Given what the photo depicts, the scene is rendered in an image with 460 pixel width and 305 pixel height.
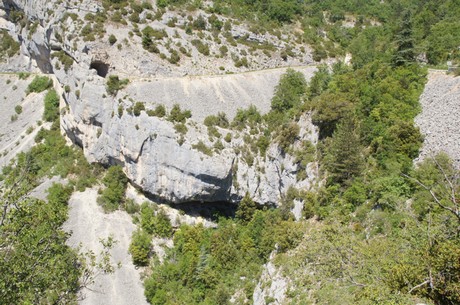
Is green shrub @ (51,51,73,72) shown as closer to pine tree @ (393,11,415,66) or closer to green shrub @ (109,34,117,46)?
green shrub @ (109,34,117,46)

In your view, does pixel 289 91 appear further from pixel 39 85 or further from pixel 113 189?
pixel 39 85

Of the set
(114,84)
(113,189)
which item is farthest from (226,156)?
(114,84)

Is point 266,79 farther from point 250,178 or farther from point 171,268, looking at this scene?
point 171,268

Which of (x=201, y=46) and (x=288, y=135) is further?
(x=201, y=46)

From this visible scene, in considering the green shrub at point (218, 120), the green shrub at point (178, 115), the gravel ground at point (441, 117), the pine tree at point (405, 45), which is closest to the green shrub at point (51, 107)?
the green shrub at point (178, 115)

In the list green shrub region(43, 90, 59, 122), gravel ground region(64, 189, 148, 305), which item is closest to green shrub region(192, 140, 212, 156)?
gravel ground region(64, 189, 148, 305)
